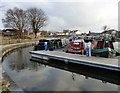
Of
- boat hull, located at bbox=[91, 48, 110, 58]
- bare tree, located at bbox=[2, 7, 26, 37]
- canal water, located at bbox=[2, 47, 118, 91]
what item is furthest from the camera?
bare tree, located at bbox=[2, 7, 26, 37]

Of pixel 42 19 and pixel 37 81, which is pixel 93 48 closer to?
pixel 37 81

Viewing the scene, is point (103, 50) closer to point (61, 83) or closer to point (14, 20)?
point (61, 83)

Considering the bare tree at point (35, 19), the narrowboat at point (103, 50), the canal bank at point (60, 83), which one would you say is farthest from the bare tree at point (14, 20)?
the canal bank at point (60, 83)

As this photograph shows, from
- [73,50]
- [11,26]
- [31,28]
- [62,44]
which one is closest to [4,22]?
[11,26]

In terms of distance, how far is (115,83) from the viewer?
35.1 feet

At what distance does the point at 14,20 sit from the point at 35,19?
305 inches

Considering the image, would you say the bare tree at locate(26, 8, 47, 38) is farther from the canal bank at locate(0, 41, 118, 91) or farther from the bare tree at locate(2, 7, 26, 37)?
the canal bank at locate(0, 41, 118, 91)

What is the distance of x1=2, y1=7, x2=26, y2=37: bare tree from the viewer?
64.7 meters

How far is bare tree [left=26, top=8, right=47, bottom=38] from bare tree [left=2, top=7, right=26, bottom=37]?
270 centimetres

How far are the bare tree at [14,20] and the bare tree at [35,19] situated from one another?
270cm

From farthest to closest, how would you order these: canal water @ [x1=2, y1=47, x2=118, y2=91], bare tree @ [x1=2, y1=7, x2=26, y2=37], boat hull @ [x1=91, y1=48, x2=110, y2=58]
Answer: bare tree @ [x1=2, y1=7, x2=26, y2=37]
boat hull @ [x1=91, y1=48, x2=110, y2=58]
canal water @ [x1=2, y1=47, x2=118, y2=91]

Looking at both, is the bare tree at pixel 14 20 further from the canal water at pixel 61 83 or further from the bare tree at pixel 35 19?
the canal water at pixel 61 83

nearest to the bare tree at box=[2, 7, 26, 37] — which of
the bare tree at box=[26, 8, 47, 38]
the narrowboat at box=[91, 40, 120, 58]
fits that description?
the bare tree at box=[26, 8, 47, 38]

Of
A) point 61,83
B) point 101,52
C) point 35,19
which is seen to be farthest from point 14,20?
point 61,83
